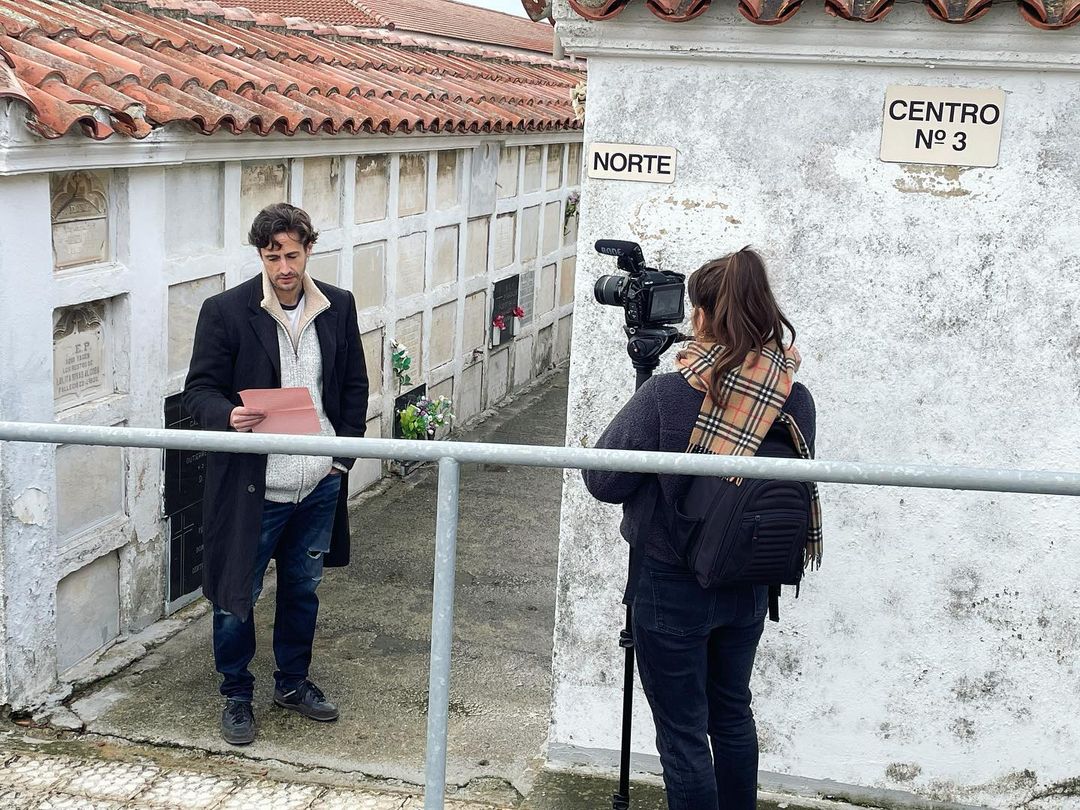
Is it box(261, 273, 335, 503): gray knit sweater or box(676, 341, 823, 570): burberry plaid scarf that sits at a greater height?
box(676, 341, 823, 570): burberry plaid scarf

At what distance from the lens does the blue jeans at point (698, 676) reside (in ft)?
9.72

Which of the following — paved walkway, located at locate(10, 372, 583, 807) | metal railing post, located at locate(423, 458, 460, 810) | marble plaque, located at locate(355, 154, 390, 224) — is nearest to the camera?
metal railing post, located at locate(423, 458, 460, 810)

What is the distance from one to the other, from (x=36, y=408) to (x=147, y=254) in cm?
95

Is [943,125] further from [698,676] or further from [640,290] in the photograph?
[698,676]

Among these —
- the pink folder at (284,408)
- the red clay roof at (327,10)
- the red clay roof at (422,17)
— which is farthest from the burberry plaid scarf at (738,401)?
the red clay roof at (327,10)

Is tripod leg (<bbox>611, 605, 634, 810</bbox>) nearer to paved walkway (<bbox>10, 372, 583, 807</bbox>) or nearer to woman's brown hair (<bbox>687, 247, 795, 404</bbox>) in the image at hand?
paved walkway (<bbox>10, 372, 583, 807</bbox>)

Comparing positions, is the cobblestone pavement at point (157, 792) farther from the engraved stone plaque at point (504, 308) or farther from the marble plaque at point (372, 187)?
the engraved stone plaque at point (504, 308)

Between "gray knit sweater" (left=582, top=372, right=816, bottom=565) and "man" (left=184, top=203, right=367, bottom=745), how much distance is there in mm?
1409

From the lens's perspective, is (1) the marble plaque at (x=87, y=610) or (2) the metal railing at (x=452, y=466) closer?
(2) the metal railing at (x=452, y=466)

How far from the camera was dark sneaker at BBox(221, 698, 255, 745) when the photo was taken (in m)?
4.29

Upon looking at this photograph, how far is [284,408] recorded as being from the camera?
3.94 metres

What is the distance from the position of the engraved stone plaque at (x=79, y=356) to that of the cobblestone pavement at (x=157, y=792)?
1.47 m

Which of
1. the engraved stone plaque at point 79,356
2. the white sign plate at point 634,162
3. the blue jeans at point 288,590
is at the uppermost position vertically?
the white sign plate at point 634,162

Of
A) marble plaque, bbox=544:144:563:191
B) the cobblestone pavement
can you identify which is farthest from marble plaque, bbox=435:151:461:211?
the cobblestone pavement
